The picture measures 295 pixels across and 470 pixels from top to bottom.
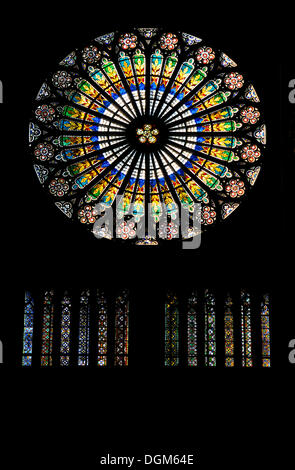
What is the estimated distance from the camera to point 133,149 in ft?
61.8

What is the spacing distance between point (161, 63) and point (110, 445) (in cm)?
929

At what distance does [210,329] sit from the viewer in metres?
17.4

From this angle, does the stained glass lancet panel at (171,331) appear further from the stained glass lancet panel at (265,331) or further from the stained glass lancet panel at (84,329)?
the stained glass lancet panel at (265,331)

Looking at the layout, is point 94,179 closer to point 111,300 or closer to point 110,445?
point 111,300

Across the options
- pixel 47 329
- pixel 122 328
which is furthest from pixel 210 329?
pixel 47 329

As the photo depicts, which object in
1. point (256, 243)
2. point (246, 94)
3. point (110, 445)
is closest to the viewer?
point (110, 445)

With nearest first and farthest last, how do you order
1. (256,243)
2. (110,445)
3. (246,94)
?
(110,445) → (256,243) → (246,94)

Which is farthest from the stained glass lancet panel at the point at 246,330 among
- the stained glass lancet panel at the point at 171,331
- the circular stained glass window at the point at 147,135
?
the circular stained glass window at the point at 147,135

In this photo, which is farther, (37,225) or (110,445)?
(37,225)

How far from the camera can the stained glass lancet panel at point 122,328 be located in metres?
17.4

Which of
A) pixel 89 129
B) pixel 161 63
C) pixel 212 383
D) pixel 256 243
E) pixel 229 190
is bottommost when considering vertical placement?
pixel 212 383

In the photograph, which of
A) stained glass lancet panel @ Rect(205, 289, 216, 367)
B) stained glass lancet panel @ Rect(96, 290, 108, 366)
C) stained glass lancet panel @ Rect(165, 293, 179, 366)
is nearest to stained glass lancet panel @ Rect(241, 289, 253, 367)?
stained glass lancet panel @ Rect(205, 289, 216, 367)

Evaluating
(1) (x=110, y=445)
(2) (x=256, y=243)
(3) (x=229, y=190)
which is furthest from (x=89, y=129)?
(1) (x=110, y=445)

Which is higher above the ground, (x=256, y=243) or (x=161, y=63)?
(x=161, y=63)
